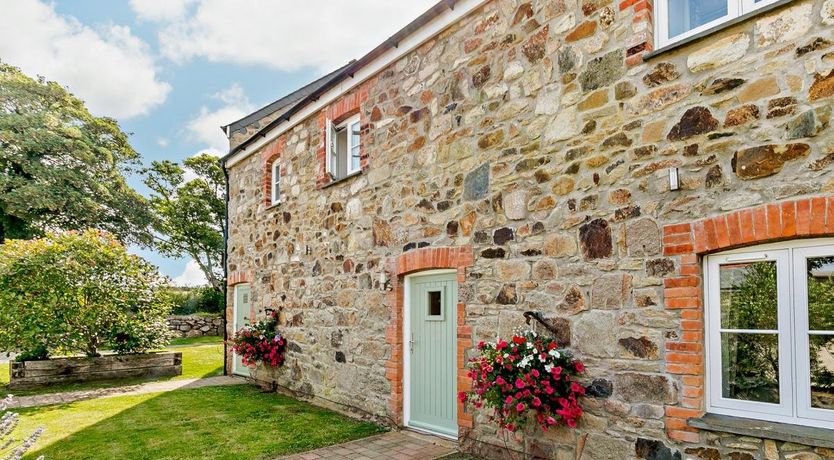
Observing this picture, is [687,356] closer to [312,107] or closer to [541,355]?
[541,355]

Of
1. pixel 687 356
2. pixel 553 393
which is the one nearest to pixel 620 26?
pixel 687 356

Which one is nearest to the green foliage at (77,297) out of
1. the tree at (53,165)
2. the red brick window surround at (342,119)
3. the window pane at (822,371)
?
the red brick window surround at (342,119)

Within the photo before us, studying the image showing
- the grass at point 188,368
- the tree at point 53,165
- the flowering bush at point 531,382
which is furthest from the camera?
the tree at point 53,165

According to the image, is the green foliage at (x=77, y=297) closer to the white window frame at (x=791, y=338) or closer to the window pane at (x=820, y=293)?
the white window frame at (x=791, y=338)

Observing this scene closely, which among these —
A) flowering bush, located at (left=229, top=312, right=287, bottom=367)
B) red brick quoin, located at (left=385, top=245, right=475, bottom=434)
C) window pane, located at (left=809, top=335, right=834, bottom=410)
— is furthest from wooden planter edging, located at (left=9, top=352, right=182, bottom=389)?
window pane, located at (left=809, top=335, right=834, bottom=410)

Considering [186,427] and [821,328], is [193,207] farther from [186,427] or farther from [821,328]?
[821,328]

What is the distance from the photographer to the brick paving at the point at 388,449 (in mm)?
5320

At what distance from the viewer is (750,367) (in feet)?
11.6

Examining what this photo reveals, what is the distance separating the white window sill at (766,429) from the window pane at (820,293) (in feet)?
2.05

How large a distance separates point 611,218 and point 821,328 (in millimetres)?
1512

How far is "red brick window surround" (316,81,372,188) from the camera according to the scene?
7191mm

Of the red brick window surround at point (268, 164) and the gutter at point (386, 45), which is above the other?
the gutter at point (386, 45)

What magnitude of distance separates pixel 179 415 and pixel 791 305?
740 cm

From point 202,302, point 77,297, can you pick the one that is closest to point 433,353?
point 77,297
